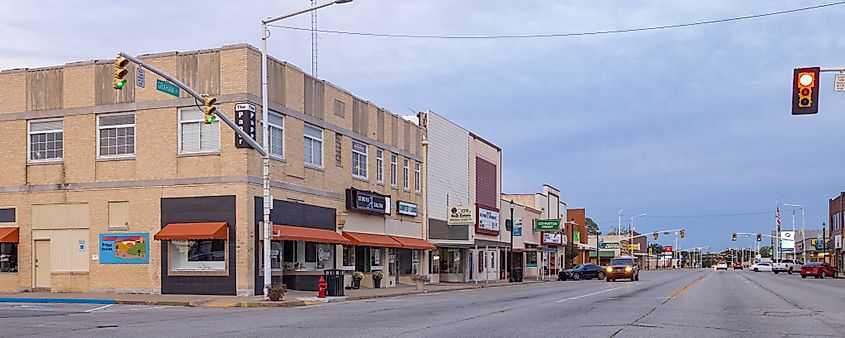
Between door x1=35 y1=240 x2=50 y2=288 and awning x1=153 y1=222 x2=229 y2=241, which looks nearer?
awning x1=153 y1=222 x2=229 y2=241

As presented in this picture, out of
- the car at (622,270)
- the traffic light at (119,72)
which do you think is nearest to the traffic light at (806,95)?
the traffic light at (119,72)

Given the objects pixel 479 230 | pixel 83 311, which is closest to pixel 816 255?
pixel 479 230

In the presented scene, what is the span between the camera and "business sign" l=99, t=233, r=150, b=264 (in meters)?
34.9

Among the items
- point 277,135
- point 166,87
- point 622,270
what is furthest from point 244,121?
point 622,270

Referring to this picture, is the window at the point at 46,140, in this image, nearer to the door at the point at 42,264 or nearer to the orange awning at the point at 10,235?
the orange awning at the point at 10,235

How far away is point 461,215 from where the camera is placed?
5406 centimetres

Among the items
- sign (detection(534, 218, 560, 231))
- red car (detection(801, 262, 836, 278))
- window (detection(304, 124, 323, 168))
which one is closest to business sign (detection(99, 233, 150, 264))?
window (detection(304, 124, 323, 168))

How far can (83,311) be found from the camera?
25.7m

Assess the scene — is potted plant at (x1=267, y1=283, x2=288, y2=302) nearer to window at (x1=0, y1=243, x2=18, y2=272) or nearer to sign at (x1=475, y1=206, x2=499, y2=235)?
window at (x1=0, y1=243, x2=18, y2=272)

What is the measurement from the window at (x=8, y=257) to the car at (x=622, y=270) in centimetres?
3853

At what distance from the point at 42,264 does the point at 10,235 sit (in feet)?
5.73

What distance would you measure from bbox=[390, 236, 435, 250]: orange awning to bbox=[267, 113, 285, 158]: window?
1244cm

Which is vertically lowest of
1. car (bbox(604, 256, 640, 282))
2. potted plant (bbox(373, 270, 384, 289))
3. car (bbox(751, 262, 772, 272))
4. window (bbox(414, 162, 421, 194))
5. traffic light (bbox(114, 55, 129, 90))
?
car (bbox(751, 262, 772, 272))

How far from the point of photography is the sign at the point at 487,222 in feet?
198
